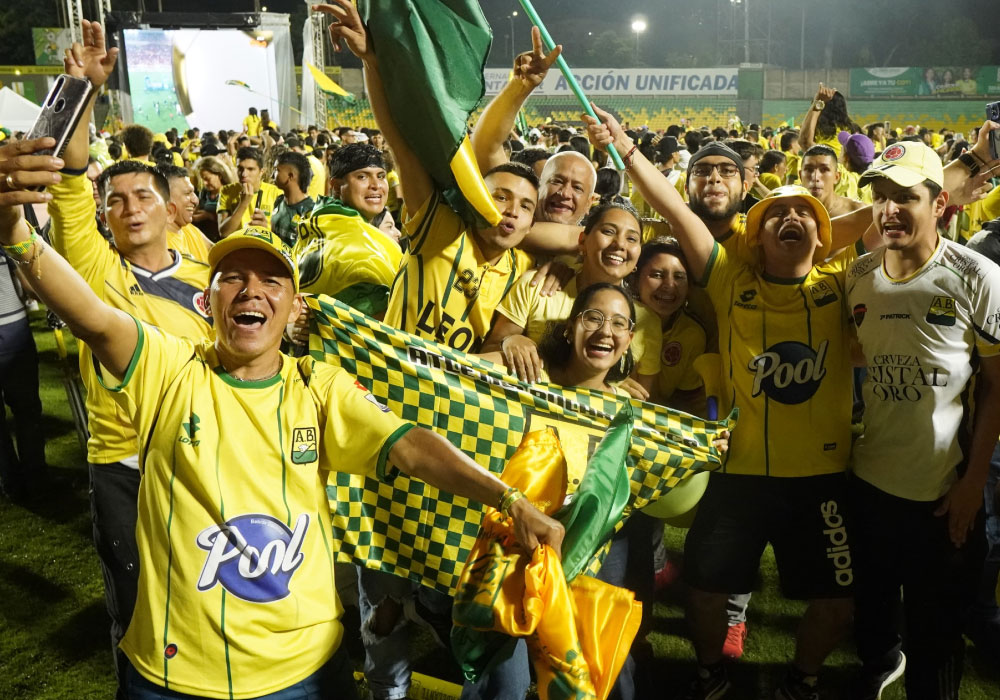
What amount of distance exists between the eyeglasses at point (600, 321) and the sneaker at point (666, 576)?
2.24 metres

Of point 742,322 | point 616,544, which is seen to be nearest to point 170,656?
→ point 616,544

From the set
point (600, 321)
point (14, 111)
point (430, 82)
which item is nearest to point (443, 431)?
point (600, 321)

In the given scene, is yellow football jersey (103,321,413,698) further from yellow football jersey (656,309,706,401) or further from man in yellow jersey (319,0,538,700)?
yellow football jersey (656,309,706,401)

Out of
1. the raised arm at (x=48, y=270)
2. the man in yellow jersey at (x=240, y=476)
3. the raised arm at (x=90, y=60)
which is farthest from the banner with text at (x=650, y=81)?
the raised arm at (x=48, y=270)

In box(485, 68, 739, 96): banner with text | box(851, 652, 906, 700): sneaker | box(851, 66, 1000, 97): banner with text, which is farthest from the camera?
box(851, 66, 1000, 97): banner with text

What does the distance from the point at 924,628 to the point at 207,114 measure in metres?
31.5

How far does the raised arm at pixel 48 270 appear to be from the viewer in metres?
1.93

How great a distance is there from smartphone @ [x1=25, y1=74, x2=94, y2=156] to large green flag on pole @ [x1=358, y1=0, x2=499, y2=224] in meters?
1.29

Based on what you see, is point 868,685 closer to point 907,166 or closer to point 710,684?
point 710,684

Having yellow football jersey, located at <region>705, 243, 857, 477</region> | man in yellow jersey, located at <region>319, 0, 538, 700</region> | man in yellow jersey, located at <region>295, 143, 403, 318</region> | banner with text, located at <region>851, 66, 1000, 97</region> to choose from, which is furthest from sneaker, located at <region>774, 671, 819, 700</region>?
banner with text, located at <region>851, 66, 1000, 97</region>

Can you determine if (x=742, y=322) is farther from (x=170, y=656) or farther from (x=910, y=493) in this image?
(x=170, y=656)

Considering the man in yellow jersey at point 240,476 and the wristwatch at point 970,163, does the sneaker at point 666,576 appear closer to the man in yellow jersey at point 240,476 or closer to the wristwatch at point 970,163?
the wristwatch at point 970,163

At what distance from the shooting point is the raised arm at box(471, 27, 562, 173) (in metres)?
3.44

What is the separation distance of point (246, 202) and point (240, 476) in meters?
5.20
